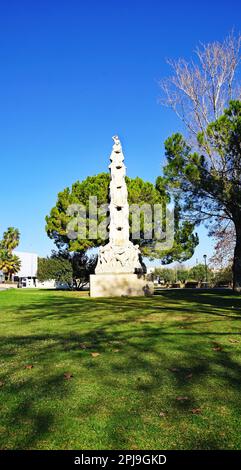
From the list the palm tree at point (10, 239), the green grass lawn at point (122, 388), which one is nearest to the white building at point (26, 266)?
the palm tree at point (10, 239)

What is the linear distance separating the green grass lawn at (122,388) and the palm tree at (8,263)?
5704 cm

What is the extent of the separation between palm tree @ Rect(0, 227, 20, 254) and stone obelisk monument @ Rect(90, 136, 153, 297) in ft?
162

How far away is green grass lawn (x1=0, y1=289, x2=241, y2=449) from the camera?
301cm

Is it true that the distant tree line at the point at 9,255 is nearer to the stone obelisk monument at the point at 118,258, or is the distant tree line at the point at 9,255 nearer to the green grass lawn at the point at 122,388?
the stone obelisk monument at the point at 118,258

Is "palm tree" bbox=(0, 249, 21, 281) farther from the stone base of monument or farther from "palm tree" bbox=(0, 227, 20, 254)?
the stone base of monument

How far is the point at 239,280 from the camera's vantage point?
72.3 ft

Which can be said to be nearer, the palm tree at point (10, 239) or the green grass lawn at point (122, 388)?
the green grass lawn at point (122, 388)

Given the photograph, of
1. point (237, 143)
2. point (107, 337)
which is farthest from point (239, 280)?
point (107, 337)

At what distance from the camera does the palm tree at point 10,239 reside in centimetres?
6680

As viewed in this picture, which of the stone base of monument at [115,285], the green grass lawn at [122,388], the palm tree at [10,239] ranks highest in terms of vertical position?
the palm tree at [10,239]

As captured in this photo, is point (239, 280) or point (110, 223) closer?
point (110, 223)

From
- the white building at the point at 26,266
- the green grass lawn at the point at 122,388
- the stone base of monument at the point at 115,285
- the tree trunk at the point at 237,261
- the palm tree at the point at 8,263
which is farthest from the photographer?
the white building at the point at 26,266
